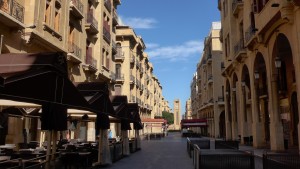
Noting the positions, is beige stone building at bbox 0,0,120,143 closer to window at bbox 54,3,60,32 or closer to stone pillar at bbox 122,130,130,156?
window at bbox 54,3,60,32

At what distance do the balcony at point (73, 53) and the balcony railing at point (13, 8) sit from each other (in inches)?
224

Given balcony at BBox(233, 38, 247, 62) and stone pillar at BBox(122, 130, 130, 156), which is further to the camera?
balcony at BBox(233, 38, 247, 62)

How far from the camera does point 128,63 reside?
50.8 meters

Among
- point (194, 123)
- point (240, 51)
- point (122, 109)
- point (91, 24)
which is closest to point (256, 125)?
point (240, 51)

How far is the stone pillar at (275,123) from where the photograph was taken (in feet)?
59.8

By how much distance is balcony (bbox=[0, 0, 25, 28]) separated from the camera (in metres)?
13.9

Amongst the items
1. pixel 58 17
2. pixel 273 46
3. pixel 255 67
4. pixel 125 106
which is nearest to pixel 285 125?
pixel 255 67

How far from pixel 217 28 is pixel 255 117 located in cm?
3211

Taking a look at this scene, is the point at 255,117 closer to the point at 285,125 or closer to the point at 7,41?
the point at 285,125

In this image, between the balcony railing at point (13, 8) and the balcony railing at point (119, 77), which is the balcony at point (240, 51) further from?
the balcony railing at point (119, 77)

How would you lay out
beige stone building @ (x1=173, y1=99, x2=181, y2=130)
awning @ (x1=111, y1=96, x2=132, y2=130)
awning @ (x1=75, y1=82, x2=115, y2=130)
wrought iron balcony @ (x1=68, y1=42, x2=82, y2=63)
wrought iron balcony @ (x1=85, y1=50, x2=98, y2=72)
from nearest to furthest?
awning @ (x1=75, y1=82, x2=115, y2=130), awning @ (x1=111, y1=96, x2=132, y2=130), wrought iron balcony @ (x1=68, y1=42, x2=82, y2=63), wrought iron balcony @ (x1=85, y1=50, x2=98, y2=72), beige stone building @ (x1=173, y1=99, x2=181, y2=130)

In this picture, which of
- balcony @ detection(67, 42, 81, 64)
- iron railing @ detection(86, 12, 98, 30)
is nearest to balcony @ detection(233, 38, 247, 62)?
iron railing @ detection(86, 12, 98, 30)

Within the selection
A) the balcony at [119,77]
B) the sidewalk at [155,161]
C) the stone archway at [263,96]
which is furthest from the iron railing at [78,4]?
the balcony at [119,77]

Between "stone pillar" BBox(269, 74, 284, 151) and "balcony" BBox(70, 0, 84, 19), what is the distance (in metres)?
14.3
